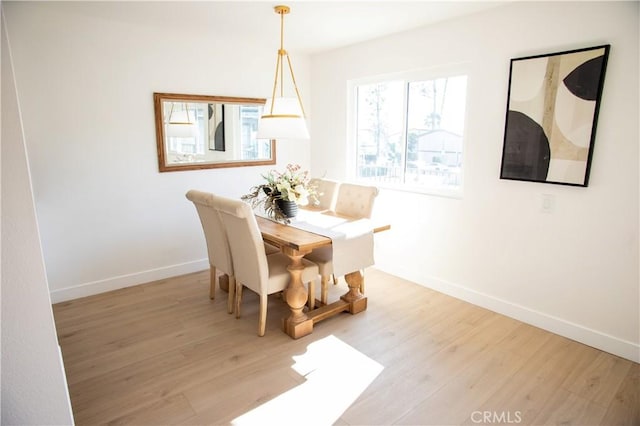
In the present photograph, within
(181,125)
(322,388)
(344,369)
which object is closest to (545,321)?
(344,369)

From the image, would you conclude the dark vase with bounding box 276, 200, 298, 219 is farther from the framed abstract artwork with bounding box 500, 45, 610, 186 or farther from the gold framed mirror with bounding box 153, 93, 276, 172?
the framed abstract artwork with bounding box 500, 45, 610, 186

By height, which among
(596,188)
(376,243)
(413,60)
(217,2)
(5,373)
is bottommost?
(376,243)

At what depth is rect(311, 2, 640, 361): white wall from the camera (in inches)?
98.2

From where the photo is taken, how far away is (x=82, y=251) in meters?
3.53

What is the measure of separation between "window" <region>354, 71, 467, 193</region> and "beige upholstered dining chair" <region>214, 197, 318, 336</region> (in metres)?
1.55

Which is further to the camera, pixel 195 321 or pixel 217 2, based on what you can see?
pixel 195 321

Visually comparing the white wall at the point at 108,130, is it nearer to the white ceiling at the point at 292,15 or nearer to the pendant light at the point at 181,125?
the white ceiling at the point at 292,15

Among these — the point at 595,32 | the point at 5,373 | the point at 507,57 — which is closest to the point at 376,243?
the point at 507,57

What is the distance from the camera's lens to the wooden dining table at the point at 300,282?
272cm

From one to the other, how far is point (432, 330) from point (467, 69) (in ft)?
7.09

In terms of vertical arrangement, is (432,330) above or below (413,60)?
below

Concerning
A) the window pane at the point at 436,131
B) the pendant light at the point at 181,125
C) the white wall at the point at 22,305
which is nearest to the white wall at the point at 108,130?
the pendant light at the point at 181,125

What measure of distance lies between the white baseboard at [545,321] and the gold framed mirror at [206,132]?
96.0 inches

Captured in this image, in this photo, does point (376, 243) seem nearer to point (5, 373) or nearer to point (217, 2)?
point (217, 2)
